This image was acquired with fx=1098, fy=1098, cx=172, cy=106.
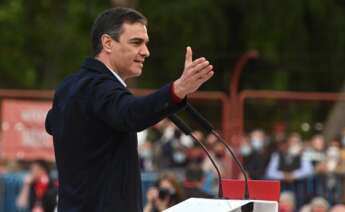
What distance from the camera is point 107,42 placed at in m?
4.70

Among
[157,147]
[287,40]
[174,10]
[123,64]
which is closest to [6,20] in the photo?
[174,10]

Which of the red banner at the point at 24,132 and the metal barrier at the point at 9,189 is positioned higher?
the red banner at the point at 24,132

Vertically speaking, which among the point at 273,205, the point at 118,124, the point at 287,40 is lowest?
the point at 273,205

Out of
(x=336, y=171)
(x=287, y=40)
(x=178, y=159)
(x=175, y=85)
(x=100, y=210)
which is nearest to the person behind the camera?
(x=175, y=85)

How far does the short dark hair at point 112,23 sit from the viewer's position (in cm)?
468

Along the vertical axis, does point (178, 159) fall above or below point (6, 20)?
below

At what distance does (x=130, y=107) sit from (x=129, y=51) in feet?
1.62

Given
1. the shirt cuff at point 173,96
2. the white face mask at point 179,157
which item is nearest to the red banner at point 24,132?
the white face mask at point 179,157

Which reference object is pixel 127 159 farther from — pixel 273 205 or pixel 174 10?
pixel 174 10

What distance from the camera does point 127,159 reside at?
15.0 ft

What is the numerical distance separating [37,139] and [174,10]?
14453 millimetres

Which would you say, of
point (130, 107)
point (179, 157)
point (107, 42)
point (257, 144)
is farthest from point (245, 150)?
point (130, 107)

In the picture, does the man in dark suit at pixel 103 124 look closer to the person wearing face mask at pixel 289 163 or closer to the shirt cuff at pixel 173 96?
the shirt cuff at pixel 173 96

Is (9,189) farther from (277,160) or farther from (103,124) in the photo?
(103,124)
